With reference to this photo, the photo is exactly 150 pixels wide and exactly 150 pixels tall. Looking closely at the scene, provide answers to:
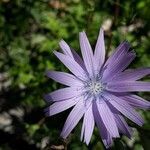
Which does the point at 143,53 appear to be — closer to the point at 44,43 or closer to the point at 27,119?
the point at 44,43

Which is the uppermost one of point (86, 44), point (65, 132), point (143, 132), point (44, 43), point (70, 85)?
point (44, 43)

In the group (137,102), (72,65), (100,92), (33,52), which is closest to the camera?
(137,102)

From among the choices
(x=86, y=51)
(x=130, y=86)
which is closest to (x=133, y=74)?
(x=130, y=86)

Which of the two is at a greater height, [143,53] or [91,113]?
[143,53]

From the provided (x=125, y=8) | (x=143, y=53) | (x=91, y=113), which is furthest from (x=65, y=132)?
(x=125, y=8)

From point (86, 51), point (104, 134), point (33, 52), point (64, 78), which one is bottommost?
point (104, 134)

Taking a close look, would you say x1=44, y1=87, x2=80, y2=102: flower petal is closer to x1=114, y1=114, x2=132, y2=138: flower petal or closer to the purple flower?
the purple flower

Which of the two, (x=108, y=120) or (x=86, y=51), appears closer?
(x=108, y=120)

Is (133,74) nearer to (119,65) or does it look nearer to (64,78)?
(119,65)

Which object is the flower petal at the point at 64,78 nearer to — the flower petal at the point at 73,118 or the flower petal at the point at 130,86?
the flower petal at the point at 73,118
